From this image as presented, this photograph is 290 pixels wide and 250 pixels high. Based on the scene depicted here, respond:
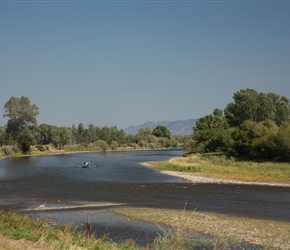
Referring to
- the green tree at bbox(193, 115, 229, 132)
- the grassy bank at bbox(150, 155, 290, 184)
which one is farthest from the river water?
the green tree at bbox(193, 115, 229, 132)

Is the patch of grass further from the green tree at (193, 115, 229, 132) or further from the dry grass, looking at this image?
the green tree at (193, 115, 229, 132)

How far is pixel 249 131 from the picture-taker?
80250mm

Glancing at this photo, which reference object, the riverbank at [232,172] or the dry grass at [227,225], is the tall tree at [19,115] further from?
the dry grass at [227,225]

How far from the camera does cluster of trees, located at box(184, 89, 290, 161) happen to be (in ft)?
239

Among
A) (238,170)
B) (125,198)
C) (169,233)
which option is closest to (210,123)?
(238,170)

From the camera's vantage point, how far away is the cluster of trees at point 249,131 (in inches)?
2867

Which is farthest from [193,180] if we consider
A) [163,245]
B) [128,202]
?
[163,245]

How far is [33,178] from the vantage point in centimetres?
5991

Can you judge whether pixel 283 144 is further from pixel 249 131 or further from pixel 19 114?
pixel 19 114

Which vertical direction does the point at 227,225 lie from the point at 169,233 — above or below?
below

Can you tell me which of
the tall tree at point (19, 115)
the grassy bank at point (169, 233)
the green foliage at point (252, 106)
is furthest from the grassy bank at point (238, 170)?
the tall tree at point (19, 115)

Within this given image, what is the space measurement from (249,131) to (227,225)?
184 feet

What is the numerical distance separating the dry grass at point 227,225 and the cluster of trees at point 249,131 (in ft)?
143

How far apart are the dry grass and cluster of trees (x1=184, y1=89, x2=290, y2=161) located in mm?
43498
